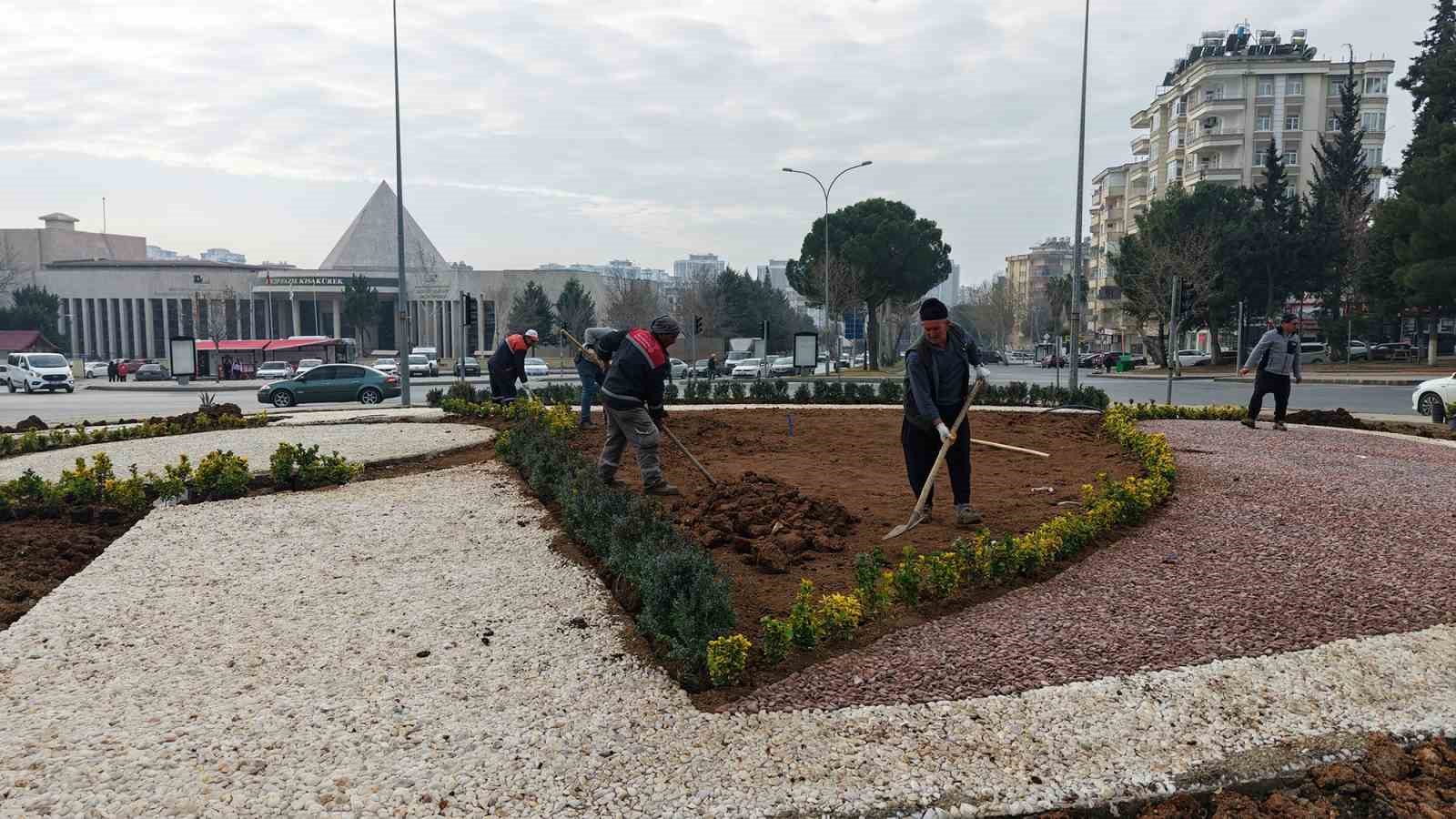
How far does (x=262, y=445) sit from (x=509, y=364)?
11.8 feet

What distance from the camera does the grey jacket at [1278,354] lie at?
463 inches

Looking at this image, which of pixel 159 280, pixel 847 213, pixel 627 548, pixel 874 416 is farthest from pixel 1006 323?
pixel 627 548

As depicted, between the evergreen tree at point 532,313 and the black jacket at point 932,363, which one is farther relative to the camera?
the evergreen tree at point 532,313

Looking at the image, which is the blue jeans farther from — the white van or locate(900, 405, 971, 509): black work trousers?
the white van

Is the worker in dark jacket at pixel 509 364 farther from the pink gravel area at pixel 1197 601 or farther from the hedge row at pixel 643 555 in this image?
the pink gravel area at pixel 1197 601

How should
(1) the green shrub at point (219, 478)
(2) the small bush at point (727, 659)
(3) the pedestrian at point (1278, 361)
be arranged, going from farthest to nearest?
(3) the pedestrian at point (1278, 361) < (1) the green shrub at point (219, 478) < (2) the small bush at point (727, 659)

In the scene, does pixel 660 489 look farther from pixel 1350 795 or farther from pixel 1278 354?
pixel 1278 354

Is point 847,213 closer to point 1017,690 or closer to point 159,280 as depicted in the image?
point 1017,690

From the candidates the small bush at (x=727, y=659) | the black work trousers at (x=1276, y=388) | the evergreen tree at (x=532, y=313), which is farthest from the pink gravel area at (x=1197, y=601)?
the evergreen tree at (x=532, y=313)

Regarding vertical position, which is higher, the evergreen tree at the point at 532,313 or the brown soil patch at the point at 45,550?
the evergreen tree at the point at 532,313

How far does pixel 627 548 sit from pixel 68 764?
113 inches

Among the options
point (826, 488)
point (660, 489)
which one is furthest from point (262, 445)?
point (826, 488)

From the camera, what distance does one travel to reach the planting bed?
5.80m

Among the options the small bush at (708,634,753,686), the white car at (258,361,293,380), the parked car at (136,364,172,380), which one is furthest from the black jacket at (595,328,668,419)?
the parked car at (136,364,172,380)
